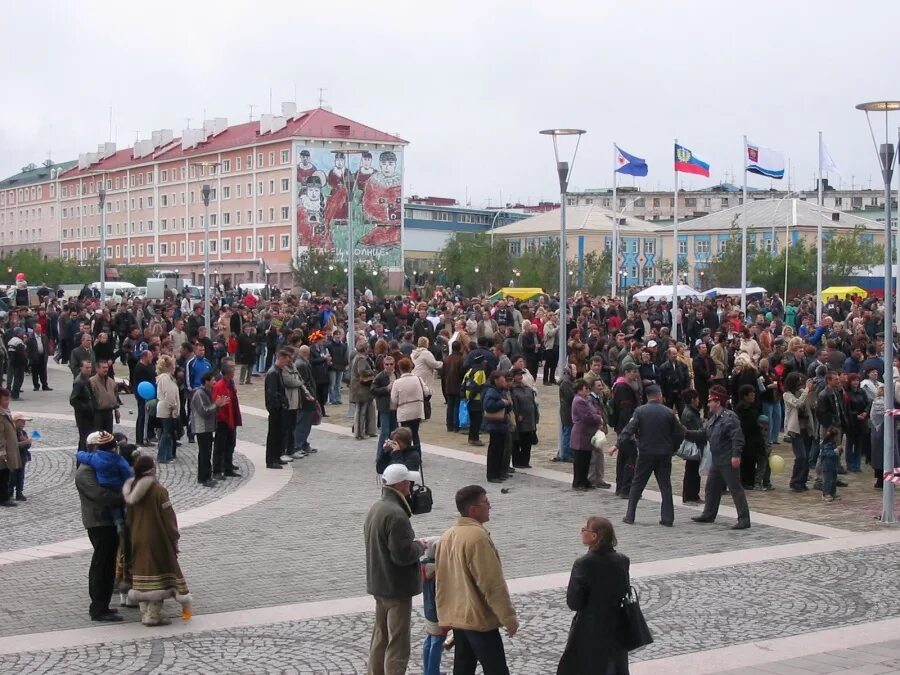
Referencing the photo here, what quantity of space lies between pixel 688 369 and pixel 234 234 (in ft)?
301

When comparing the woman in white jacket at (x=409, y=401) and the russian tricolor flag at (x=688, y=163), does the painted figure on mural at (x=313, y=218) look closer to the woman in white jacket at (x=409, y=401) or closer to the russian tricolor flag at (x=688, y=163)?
the russian tricolor flag at (x=688, y=163)

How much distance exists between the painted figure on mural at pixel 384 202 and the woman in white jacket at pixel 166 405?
→ 3338 inches

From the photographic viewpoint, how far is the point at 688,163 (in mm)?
36656

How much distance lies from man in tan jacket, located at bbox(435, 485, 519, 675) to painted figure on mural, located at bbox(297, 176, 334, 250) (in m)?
95.2

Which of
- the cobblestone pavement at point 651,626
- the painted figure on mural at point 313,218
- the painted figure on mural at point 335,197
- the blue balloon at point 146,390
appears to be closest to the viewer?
the cobblestone pavement at point 651,626

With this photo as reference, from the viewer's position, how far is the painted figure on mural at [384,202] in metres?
103

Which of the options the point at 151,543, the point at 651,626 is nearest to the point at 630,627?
the point at 651,626

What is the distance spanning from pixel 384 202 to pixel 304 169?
7.49m

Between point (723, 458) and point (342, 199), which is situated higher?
point (342, 199)

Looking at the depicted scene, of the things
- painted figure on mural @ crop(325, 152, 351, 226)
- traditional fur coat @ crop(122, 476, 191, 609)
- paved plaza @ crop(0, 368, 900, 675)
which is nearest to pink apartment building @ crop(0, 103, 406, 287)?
Answer: painted figure on mural @ crop(325, 152, 351, 226)

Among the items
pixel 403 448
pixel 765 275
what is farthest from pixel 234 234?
pixel 403 448

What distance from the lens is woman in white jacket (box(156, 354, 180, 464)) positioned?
1811cm

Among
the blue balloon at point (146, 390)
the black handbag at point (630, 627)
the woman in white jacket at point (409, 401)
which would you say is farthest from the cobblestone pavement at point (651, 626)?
the blue balloon at point (146, 390)

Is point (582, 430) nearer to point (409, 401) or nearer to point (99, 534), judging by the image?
point (409, 401)
